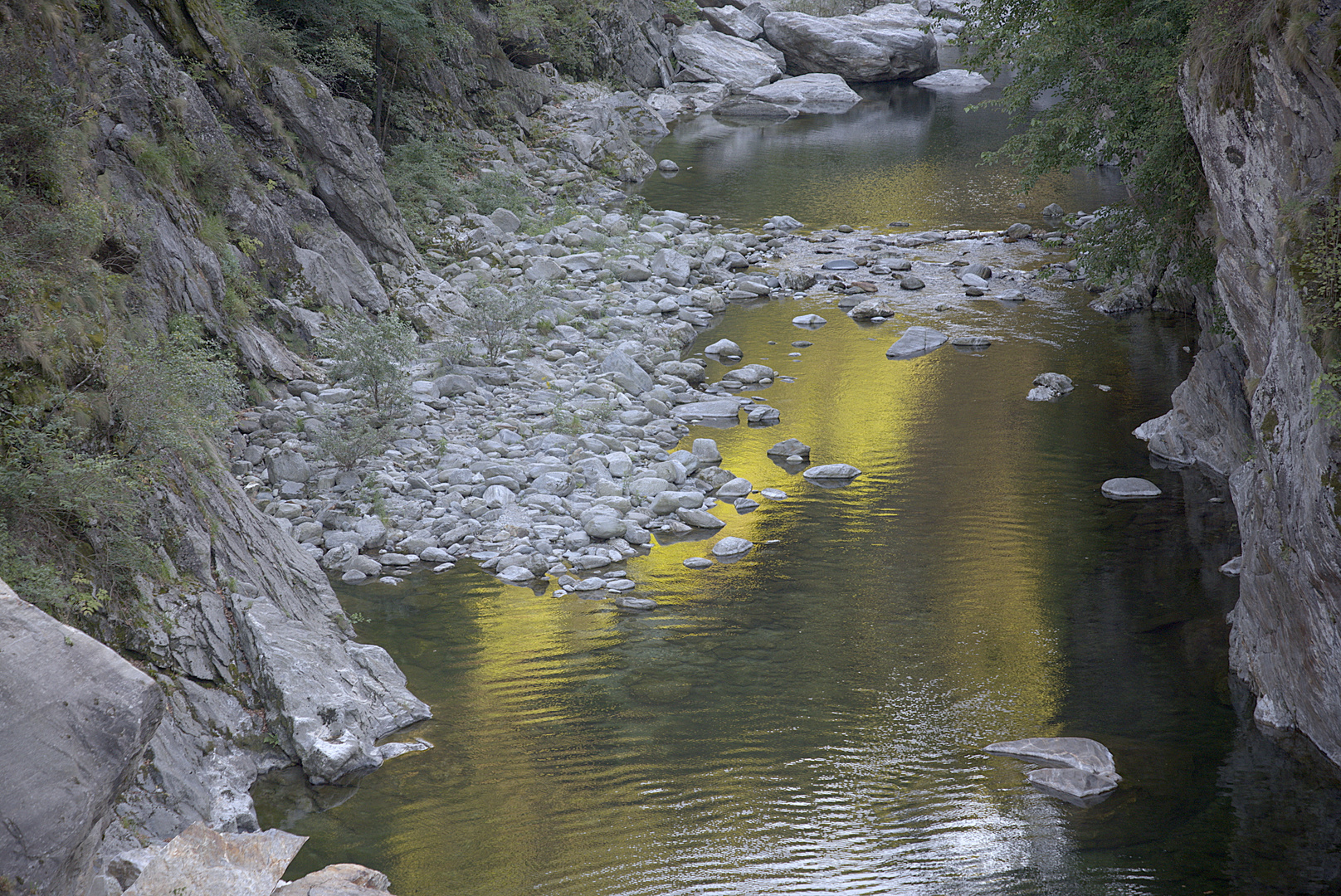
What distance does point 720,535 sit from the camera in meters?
12.1

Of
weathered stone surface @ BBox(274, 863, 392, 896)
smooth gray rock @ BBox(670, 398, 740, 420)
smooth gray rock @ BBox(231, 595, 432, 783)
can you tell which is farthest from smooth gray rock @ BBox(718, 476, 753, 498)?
weathered stone surface @ BBox(274, 863, 392, 896)

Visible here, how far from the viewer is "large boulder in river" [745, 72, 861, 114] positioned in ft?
149

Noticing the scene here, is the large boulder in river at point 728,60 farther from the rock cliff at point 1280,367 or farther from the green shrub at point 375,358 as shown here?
the rock cliff at point 1280,367

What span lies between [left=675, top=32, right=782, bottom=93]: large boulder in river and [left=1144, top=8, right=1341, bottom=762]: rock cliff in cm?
4005

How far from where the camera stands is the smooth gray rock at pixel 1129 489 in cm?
1279

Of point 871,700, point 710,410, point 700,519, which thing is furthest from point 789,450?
point 871,700

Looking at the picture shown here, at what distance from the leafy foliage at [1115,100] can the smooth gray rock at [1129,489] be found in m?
2.93

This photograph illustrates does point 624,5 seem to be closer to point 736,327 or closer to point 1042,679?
point 736,327

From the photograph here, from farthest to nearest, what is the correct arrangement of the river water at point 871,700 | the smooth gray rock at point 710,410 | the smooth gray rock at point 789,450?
the smooth gray rock at point 710,410
the smooth gray rock at point 789,450
the river water at point 871,700

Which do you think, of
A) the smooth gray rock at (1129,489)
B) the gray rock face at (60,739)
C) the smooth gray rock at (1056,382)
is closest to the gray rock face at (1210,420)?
the smooth gray rock at (1129,489)

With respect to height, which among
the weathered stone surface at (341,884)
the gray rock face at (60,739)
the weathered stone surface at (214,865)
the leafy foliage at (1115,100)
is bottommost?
the weathered stone surface at (341,884)

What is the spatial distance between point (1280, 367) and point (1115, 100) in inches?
227

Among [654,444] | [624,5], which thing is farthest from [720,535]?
[624,5]

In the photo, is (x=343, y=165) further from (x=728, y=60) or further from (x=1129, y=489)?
(x=728, y=60)
